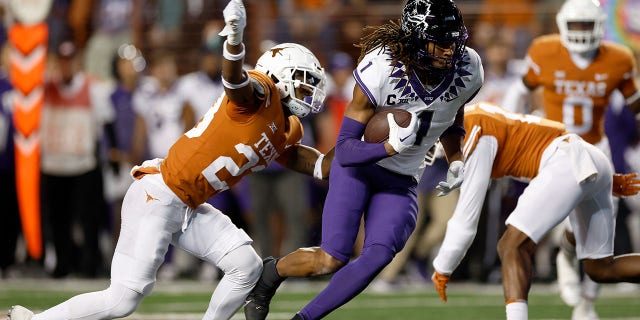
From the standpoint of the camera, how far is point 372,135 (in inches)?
217

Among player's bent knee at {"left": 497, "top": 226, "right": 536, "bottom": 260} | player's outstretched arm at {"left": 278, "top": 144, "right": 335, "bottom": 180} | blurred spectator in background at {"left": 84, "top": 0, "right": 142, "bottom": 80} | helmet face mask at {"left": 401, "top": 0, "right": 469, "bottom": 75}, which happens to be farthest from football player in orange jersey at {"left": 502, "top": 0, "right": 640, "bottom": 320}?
blurred spectator in background at {"left": 84, "top": 0, "right": 142, "bottom": 80}

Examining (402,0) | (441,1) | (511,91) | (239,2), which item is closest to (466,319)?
(511,91)

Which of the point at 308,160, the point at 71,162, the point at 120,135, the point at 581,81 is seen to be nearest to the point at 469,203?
the point at 308,160

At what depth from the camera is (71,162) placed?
10328mm

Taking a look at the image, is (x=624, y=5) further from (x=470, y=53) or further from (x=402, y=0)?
(x=470, y=53)

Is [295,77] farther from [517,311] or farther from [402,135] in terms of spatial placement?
[517,311]

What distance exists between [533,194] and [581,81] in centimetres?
226

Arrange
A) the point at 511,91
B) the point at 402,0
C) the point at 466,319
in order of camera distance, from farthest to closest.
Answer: the point at 402,0
the point at 511,91
the point at 466,319

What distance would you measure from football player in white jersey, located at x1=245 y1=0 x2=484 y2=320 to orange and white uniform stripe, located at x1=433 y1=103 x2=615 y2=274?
1.57 feet

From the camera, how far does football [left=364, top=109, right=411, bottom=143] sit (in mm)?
5430

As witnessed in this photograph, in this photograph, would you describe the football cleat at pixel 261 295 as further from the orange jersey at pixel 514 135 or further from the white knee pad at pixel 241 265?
the orange jersey at pixel 514 135

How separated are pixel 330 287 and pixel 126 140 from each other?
5.67 m

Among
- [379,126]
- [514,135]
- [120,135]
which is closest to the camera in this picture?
[379,126]

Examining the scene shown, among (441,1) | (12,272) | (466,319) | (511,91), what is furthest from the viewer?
(12,272)
